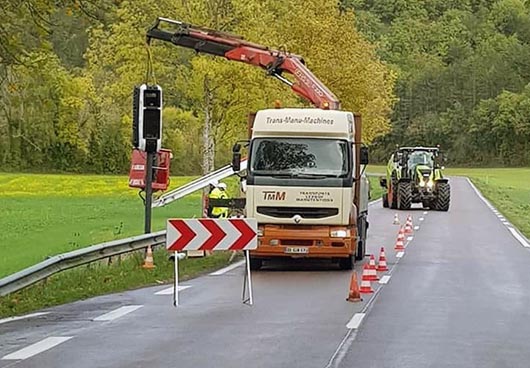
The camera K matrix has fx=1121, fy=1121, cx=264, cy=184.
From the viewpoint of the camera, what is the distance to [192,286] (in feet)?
60.1

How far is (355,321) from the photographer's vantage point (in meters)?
13.8

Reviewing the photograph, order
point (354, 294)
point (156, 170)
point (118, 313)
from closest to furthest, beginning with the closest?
1. point (118, 313)
2. point (354, 294)
3. point (156, 170)

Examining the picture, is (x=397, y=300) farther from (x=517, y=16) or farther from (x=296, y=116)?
(x=517, y=16)

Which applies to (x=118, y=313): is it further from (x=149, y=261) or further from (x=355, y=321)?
(x=149, y=261)

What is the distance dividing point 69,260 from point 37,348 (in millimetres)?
6008

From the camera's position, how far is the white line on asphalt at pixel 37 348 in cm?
1095

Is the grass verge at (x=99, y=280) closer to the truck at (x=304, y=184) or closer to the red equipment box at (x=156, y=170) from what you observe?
the truck at (x=304, y=184)

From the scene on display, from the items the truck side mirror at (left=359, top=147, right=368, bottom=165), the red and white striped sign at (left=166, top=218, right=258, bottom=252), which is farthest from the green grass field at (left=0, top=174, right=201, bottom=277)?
the truck side mirror at (left=359, top=147, right=368, bottom=165)

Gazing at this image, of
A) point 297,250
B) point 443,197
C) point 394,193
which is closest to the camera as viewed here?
point 297,250

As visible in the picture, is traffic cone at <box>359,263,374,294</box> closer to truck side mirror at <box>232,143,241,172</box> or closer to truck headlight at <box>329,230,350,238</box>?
truck headlight at <box>329,230,350,238</box>

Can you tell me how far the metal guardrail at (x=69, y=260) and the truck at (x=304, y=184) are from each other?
6.92ft

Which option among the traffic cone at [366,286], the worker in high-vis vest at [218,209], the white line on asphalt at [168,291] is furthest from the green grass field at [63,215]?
the traffic cone at [366,286]

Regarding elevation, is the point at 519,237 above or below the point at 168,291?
below

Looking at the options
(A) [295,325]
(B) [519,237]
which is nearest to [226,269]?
(A) [295,325]
